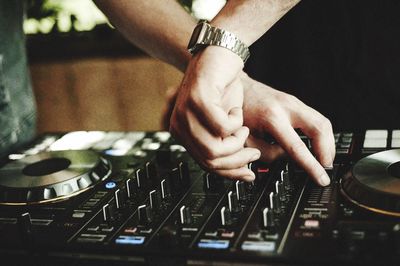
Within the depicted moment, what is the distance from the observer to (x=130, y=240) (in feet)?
2.80

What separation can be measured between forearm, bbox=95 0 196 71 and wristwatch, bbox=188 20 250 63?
0.66 ft

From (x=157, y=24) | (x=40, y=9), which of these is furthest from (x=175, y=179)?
(x=40, y=9)

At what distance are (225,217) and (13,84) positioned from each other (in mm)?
978

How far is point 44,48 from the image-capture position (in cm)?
322

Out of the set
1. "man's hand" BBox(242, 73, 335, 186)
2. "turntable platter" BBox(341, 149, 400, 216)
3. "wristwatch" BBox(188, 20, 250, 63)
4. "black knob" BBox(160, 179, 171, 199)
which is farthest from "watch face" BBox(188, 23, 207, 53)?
"turntable platter" BBox(341, 149, 400, 216)

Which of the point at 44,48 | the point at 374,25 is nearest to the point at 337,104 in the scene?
the point at 374,25

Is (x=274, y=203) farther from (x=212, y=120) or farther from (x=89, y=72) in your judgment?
(x=89, y=72)

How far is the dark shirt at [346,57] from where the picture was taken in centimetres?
154

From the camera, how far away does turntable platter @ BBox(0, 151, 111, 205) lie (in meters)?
1.07

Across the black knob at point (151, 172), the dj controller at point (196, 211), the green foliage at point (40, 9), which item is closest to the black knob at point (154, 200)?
the dj controller at point (196, 211)

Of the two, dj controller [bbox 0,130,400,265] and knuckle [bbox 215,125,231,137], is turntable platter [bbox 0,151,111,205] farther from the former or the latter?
knuckle [bbox 215,125,231,137]

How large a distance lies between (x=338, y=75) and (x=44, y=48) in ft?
6.76

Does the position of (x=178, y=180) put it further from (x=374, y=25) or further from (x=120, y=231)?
(x=374, y=25)

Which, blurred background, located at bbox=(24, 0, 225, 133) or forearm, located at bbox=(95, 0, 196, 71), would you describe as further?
blurred background, located at bbox=(24, 0, 225, 133)
